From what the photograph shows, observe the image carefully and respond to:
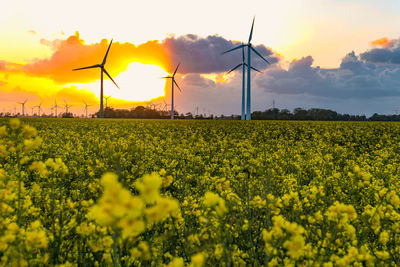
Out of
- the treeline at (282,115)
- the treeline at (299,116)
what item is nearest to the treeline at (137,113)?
the treeline at (282,115)

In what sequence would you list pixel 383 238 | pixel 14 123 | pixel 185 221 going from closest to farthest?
pixel 14 123 < pixel 383 238 < pixel 185 221

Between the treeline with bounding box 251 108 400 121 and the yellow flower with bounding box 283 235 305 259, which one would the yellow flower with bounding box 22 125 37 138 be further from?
the treeline with bounding box 251 108 400 121

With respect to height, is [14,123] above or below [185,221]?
above

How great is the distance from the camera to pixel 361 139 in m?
17.3

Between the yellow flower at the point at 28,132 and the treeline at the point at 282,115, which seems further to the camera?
the treeline at the point at 282,115

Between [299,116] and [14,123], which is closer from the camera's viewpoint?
[14,123]

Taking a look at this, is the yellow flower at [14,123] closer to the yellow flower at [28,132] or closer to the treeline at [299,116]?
the yellow flower at [28,132]

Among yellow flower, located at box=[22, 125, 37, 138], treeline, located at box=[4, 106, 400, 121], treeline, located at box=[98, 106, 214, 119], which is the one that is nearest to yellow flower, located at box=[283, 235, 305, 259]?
yellow flower, located at box=[22, 125, 37, 138]

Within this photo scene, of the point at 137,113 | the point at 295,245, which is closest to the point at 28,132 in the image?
the point at 295,245

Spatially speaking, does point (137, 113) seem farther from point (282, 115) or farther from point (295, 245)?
point (295, 245)

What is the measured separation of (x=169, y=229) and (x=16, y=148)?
8.12 ft

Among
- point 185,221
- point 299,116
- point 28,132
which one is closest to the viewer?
point 28,132

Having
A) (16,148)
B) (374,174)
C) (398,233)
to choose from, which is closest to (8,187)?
(16,148)

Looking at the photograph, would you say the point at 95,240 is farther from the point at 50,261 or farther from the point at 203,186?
the point at 203,186
